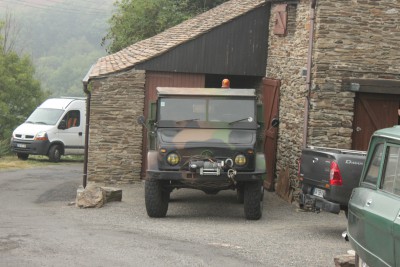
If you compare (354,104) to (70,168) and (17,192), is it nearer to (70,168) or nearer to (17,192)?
(17,192)

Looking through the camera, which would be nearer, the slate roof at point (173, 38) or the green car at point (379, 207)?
the green car at point (379, 207)

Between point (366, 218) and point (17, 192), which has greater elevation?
point (366, 218)

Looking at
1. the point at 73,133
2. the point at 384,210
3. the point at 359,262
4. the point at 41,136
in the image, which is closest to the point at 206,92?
the point at 359,262

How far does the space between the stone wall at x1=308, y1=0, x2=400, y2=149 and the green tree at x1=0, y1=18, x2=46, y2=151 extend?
74.3 feet

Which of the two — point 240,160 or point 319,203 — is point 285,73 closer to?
point 240,160

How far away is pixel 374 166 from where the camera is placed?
290 inches

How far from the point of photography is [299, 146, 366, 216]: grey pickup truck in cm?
1130

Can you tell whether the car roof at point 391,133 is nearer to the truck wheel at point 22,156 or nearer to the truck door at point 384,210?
the truck door at point 384,210

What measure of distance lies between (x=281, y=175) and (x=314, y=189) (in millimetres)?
5055

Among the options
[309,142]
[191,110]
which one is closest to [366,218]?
[191,110]

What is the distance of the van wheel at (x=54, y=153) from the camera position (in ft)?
90.3

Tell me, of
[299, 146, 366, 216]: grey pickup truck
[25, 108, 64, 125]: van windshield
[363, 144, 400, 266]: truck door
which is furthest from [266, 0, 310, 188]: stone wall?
[25, 108, 64, 125]: van windshield

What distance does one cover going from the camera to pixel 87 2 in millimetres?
141500

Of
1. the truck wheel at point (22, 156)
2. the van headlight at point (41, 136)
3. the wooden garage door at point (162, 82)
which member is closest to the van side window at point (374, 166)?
the wooden garage door at point (162, 82)
